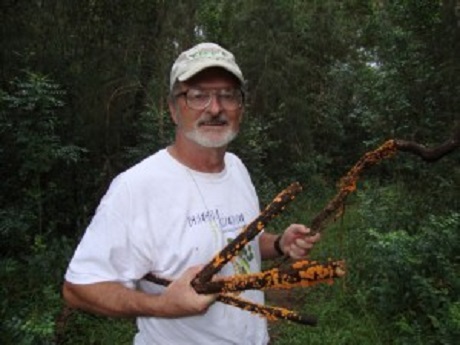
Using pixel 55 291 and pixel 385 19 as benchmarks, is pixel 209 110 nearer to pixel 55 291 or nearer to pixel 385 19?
pixel 55 291

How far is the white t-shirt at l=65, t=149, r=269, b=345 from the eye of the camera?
72.6 inches

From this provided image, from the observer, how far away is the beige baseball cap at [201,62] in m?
2.04

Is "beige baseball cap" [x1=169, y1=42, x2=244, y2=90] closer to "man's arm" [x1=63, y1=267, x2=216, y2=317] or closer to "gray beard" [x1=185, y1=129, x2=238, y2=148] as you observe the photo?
"gray beard" [x1=185, y1=129, x2=238, y2=148]

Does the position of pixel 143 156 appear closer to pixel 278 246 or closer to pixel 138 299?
pixel 278 246

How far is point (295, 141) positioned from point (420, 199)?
5254 mm

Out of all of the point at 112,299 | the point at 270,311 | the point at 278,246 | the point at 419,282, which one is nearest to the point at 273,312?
the point at 270,311

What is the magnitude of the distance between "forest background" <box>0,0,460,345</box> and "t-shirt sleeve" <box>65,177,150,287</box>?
2.76m

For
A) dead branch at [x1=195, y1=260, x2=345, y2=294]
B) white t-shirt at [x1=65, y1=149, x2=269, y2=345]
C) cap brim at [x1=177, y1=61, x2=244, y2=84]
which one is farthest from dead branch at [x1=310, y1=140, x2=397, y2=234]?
cap brim at [x1=177, y1=61, x2=244, y2=84]

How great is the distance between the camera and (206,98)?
2.12 metres

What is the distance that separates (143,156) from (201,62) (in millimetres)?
5344

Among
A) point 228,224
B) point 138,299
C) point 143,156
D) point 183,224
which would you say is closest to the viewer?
point 138,299

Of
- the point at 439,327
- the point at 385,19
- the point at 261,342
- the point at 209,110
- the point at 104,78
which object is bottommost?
the point at 439,327

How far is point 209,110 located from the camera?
2088 millimetres

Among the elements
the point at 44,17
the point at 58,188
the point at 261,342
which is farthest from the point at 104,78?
the point at 261,342
